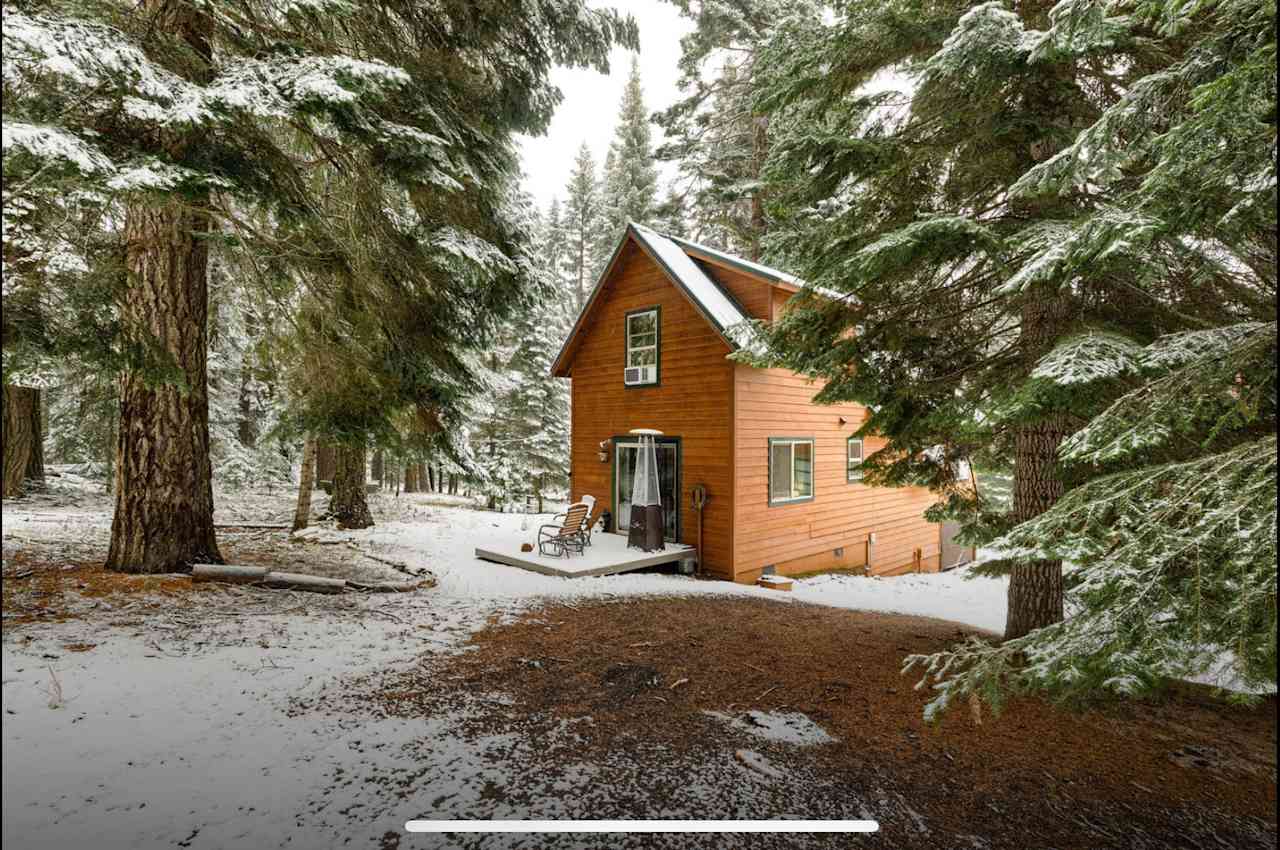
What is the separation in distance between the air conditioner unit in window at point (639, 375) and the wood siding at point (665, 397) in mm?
148

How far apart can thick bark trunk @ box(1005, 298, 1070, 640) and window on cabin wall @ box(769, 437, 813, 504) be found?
5.15m

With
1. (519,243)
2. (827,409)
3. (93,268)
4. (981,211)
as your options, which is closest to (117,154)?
(93,268)

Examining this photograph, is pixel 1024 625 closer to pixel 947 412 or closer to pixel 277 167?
pixel 947 412

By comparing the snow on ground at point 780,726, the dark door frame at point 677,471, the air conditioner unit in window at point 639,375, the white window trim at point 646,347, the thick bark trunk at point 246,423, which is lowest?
the snow on ground at point 780,726

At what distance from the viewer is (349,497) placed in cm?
1038

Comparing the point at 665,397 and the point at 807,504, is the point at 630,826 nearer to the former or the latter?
the point at 665,397

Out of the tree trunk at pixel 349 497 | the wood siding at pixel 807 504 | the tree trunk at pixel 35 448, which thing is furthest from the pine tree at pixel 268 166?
the tree trunk at pixel 349 497

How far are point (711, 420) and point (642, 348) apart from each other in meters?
2.18

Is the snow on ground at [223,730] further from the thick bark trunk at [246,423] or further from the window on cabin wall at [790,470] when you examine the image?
the thick bark trunk at [246,423]

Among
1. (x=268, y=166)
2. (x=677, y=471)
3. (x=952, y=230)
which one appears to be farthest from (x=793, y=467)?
(x=268, y=166)

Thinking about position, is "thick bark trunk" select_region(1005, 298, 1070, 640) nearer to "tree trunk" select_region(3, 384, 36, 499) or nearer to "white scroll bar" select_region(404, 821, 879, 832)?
"white scroll bar" select_region(404, 821, 879, 832)

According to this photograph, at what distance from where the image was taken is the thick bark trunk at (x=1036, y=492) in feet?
15.6

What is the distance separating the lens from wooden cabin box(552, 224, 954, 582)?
9.43 meters

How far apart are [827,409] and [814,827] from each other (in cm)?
994
